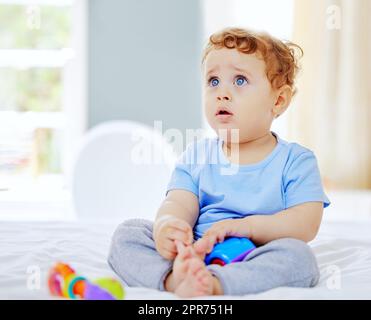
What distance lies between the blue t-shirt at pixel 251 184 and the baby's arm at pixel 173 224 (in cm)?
2

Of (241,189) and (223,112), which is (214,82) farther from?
(241,189)

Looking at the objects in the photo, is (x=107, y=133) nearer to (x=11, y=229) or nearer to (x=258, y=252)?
(x=11, y=229)

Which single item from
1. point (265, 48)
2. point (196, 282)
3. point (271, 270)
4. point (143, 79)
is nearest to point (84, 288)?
point (196, 282)

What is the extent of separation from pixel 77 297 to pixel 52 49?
2072mm

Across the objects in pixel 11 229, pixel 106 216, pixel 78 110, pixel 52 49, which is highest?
pixel 52 49

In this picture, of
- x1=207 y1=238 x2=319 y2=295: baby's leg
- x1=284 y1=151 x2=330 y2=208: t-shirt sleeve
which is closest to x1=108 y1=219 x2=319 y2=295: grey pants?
x1=207 y1=238 x2=319 y2=295: baby's leg

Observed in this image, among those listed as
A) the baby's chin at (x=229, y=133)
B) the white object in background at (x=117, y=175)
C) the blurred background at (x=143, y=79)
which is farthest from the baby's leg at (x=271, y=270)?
the blurred background at (x=143, y=79)

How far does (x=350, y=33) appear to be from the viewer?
8.35ft

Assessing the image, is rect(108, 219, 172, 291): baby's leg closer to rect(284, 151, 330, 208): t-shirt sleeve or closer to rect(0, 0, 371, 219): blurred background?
rect(284, 151, 330, 208): t-shirt sleeve

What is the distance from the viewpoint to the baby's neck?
110 centimetres

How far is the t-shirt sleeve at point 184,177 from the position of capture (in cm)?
112

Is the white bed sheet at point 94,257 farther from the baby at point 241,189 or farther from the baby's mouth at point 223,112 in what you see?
the baby's mouth at point 223,112

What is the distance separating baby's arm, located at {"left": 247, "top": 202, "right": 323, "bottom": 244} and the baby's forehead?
0.24 meters
